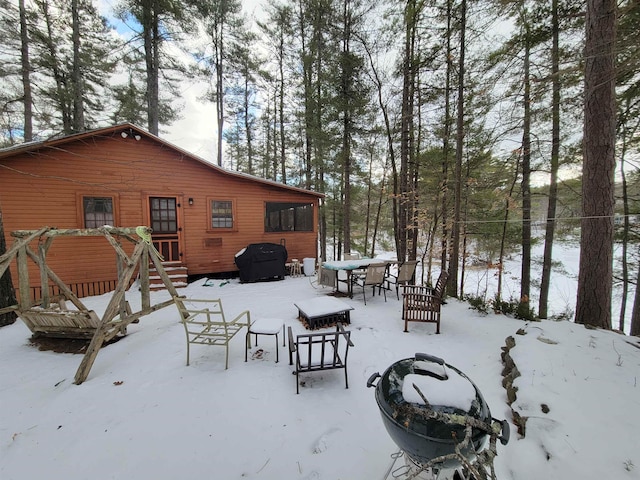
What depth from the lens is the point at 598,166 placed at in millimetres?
3416

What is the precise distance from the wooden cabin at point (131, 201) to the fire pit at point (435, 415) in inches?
284

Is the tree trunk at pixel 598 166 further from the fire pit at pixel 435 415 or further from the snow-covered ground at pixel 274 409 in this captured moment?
the fire pit at pixel 435 415

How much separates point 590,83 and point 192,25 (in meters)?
11.8

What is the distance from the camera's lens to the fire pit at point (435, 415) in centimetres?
116

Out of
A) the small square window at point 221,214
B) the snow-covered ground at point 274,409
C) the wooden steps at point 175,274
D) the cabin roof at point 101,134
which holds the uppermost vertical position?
the cabin roof at point 101,134

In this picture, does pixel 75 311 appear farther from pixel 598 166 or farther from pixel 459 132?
pixel 459 132

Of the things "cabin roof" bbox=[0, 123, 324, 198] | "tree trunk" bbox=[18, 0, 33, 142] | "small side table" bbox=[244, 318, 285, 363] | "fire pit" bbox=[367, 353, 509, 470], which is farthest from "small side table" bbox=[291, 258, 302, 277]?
"tree trunk" bbox=[18, 0, 33, 142]

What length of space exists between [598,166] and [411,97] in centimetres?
545

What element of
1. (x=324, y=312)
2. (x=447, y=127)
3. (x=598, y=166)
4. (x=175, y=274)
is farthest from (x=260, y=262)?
(x=447, y=127)

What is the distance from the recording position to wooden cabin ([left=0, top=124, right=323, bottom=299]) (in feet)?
20.0

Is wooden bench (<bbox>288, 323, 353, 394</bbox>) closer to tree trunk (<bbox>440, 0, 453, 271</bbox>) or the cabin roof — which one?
the cabin roof

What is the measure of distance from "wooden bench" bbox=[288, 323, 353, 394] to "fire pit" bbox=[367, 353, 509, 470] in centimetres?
126

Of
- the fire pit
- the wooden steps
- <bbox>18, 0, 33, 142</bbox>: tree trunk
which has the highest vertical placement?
<bbox>18, 0, 33, 142</bbox>: tree trunk

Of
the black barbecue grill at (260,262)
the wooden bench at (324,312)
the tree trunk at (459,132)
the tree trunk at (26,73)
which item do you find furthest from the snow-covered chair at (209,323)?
the tree trunk at (26,73)
